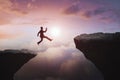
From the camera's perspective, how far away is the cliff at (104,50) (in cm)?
3219

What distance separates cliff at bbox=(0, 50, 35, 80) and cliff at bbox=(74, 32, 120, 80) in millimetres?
7275

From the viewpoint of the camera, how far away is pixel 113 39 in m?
31.8

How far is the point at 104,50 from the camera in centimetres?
3303

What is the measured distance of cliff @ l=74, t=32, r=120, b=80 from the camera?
106 feet

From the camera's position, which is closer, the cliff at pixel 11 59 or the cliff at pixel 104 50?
the cliff at pixel 104 50

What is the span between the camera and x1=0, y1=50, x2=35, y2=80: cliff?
33.2 metres

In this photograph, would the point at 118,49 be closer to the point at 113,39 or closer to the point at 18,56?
the point at 113,39

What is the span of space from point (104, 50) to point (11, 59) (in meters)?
12.1

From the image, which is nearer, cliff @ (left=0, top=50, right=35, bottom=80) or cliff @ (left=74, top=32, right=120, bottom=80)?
cliff @ (left=74, top=32, right=120, bottom=80)

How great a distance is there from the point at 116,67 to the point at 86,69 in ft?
546

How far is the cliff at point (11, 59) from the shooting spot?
33.2 meters

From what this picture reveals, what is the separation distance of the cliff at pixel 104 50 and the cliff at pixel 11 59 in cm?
727

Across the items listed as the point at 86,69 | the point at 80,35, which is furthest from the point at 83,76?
the point at 80,35

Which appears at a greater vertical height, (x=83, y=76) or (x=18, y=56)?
(x=18, y=56)
